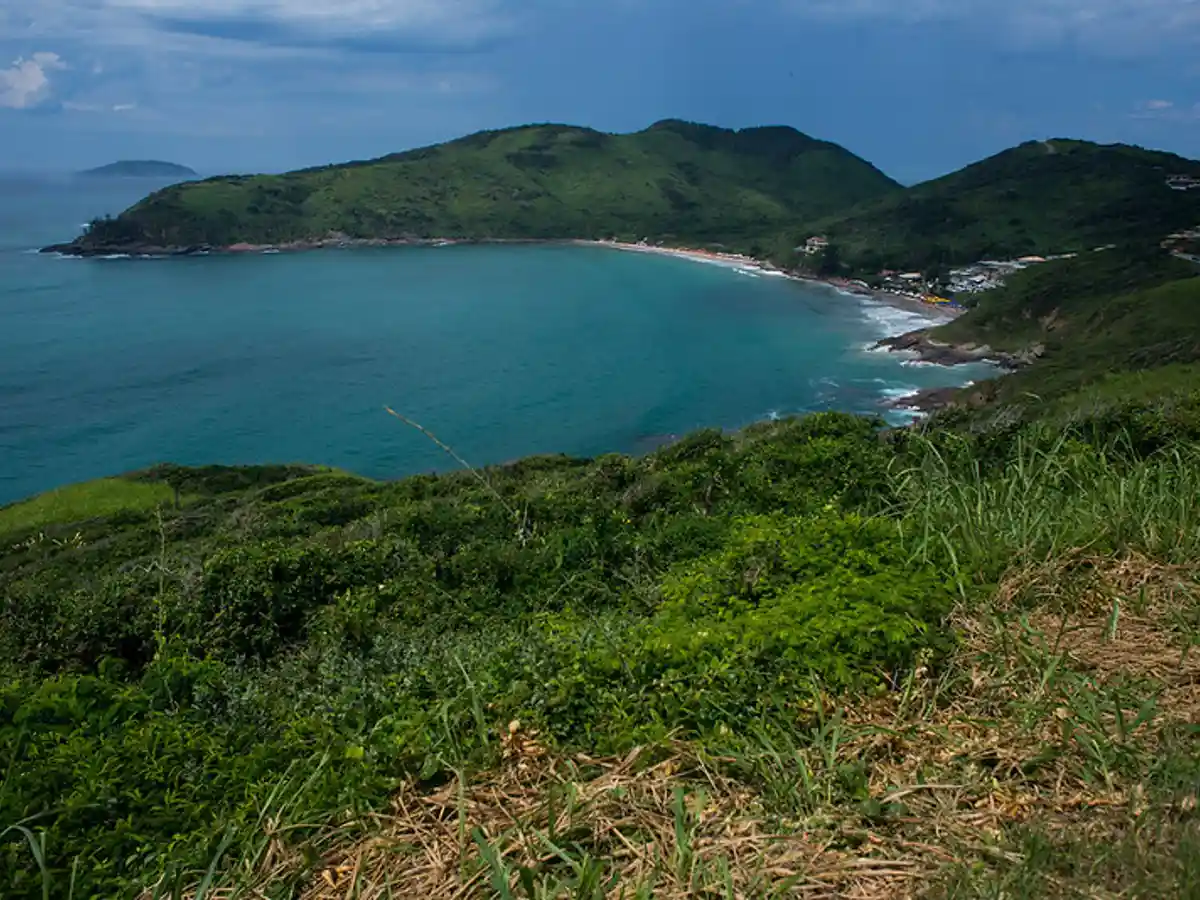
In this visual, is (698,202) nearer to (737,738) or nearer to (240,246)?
(240,246)

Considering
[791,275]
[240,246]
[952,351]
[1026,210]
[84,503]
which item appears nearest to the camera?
[84,503]

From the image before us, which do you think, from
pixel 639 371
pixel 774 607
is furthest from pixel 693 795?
pixel 639 371

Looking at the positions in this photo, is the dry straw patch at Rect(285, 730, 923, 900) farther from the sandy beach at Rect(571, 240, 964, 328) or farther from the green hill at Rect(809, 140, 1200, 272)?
the green hill at Rect(809, 140, 1200, 272)

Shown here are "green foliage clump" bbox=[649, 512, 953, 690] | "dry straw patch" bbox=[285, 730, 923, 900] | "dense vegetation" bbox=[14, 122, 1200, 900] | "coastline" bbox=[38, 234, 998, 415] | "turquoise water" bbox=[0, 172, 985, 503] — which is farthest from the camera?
"coastline" bbox=[38, 234, 998, 415]

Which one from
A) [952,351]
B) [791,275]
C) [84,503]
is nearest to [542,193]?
[791,275]

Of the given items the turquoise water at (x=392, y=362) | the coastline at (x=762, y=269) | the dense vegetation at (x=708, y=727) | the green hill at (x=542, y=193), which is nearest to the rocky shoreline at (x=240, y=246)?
the coastline at (x=762, y=269)

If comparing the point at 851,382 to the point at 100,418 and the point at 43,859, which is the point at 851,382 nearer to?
the point at 100,418

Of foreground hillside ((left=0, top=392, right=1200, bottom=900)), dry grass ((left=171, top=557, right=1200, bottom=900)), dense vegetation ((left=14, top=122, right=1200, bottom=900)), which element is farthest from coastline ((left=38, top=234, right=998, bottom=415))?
dry grass ((left=171, top=557, right=1200, bottom=900))
